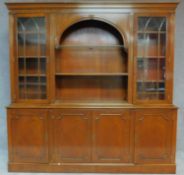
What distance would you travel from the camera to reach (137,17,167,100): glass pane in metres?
3.05

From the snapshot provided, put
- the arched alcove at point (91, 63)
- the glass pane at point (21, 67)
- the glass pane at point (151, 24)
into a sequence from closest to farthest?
1. the glass pane at point (151, 24)
2. the glass pane at point (21, 67)
3. the arched alcove at point (91, 63)

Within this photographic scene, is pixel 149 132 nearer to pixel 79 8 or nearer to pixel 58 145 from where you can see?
pixel 58 145

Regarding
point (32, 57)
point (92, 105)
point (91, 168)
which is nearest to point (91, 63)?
point (92, 105)

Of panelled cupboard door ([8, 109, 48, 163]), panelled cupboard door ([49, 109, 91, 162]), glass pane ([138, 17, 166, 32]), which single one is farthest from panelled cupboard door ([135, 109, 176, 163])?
panelled cupboard door ([8, 109, 48, 163])

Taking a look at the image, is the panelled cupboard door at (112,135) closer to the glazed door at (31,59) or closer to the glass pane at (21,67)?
the glazed door at (31,59)

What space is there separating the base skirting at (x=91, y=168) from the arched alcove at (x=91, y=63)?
959 mm

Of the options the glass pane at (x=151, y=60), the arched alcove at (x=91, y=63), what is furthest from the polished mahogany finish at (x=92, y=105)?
the arched alcove at (x=91, y=63)

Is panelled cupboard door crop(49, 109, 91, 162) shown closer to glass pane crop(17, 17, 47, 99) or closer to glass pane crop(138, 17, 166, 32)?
glass pane crop(17, 17, 47, 99)

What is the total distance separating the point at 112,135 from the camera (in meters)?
3.08

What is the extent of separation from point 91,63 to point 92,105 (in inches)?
28.6

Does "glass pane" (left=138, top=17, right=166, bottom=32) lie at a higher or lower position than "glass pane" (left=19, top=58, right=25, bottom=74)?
higher

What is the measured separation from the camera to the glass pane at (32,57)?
3070 millimetres

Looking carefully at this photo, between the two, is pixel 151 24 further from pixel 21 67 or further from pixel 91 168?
pixel 91 168

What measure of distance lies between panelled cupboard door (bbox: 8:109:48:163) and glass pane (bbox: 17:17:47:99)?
257 millimetres
